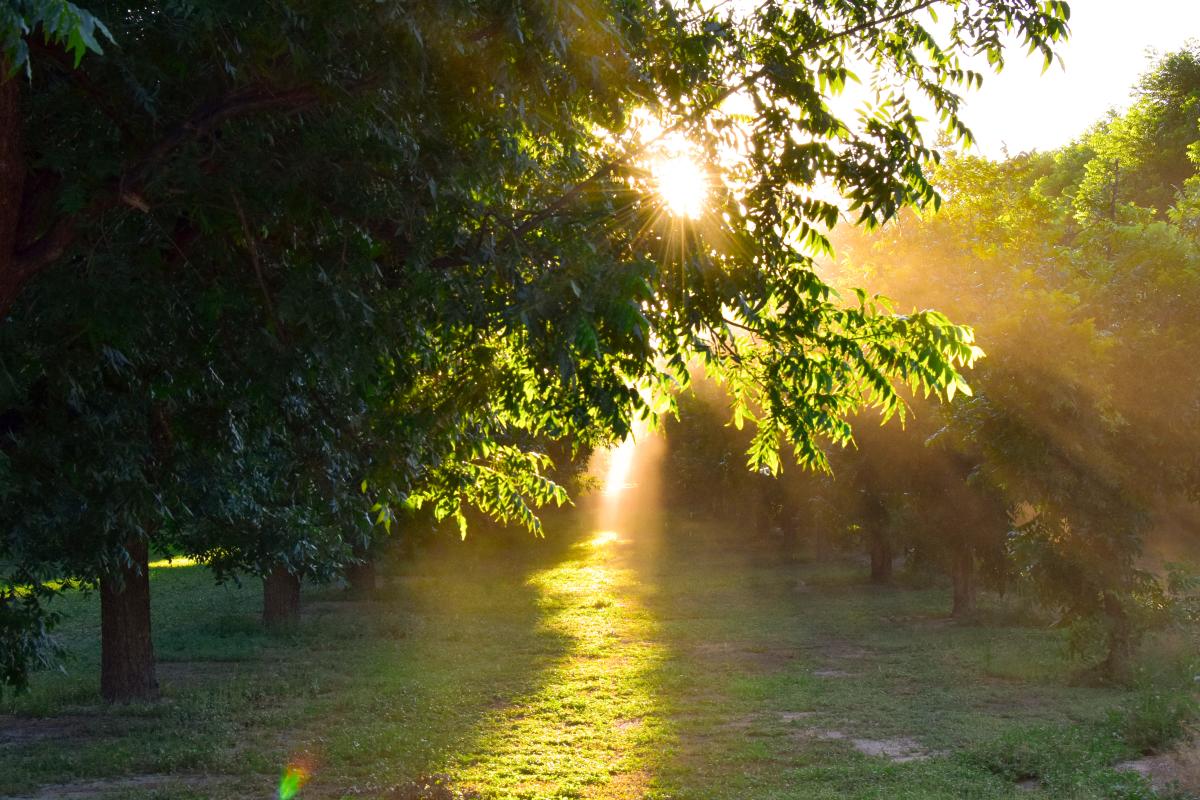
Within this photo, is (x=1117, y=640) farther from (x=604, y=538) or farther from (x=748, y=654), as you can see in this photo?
(x=604, y=538)

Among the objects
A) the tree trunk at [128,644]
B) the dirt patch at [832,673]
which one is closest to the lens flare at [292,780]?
the tree trunk at [128,644]

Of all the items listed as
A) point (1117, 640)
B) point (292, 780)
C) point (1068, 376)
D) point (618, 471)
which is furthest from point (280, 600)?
point (618, 471)

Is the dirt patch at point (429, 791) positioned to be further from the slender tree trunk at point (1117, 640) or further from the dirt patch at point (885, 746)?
the slender tree trunk at point (1117, 640)

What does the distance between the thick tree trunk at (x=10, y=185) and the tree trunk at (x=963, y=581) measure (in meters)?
25.8

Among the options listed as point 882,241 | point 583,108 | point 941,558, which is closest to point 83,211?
point 583,108

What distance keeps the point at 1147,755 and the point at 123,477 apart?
38.3 feet

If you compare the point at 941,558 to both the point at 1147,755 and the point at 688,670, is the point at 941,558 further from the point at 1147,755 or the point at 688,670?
the point at 1147,755

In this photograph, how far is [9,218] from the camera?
648 cm

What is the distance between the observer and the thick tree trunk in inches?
248

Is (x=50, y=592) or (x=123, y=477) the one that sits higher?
(x=123, y=477)

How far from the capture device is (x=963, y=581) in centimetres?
2945

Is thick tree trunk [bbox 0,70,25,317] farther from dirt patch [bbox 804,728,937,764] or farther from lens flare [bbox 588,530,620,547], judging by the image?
lens flare [bbox 588,530,620,547]

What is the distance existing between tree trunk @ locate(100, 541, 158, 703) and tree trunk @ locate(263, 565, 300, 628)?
989cm

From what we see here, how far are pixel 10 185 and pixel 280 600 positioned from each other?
81.1ft
